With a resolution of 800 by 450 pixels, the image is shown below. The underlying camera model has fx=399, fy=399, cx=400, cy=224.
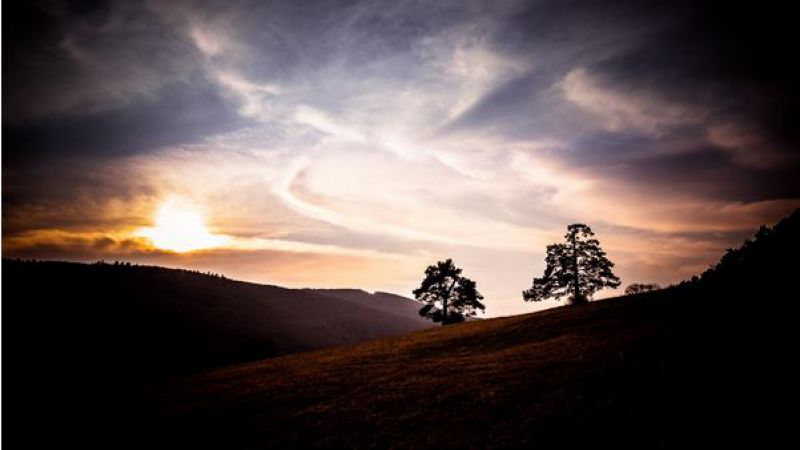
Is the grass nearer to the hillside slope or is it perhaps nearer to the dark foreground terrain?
the dark foreground terrain

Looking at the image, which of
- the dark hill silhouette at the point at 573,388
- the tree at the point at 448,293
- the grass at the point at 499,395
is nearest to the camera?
the dark hill silhouette at the point at 573,388

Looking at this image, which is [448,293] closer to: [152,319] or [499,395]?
[499,395]

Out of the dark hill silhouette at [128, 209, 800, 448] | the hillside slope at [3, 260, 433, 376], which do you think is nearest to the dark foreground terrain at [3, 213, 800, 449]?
the dark hill silhouette at [128, 209, 800, 448]

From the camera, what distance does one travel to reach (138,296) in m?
126

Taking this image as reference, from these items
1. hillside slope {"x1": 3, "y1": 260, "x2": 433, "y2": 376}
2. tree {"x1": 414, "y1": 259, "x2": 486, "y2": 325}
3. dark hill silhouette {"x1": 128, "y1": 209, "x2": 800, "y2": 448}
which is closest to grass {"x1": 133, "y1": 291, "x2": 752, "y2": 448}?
dark hill silhouette {"x1": 128, "y1": 209, "x2": 800, "y2": 448}

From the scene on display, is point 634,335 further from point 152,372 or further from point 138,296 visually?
point 138,296

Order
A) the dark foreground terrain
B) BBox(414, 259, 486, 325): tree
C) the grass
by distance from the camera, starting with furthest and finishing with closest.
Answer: BBox(414, 259, 486, 325): tree, the grass, the dark foreground terrain

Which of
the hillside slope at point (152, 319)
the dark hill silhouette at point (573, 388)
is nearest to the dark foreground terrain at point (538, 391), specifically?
the dark hill silhouette at point (573, 388)

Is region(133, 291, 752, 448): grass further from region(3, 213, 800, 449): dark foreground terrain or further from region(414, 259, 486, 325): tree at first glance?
region(414, 259, 486, 325): tree

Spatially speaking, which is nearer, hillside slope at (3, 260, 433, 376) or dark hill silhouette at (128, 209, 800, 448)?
dark hill silhouette at (128, 209, 800, 448)

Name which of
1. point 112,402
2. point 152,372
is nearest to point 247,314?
point 152,372

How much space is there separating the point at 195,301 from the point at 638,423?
149127 mm

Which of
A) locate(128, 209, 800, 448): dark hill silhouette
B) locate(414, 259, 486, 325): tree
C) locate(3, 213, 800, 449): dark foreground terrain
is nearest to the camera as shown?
locate(128, 209, 800, 448): dark hill silhouette

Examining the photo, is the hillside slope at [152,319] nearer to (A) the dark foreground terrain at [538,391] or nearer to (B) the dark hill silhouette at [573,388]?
(A) the dark foreground terrain at [538,391]
